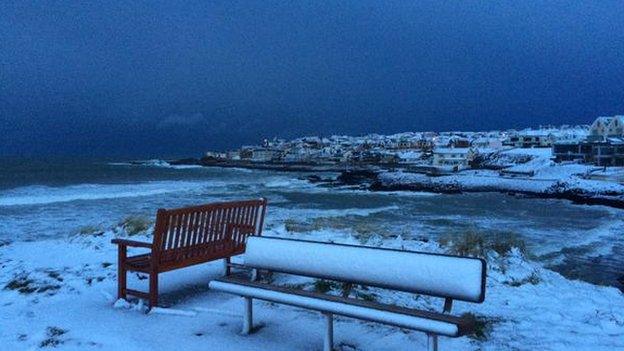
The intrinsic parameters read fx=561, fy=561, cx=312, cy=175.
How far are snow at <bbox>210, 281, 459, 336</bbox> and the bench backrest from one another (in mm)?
988

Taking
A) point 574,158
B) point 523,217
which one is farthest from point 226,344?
point 574,158

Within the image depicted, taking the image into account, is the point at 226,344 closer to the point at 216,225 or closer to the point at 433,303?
the point at 216,225

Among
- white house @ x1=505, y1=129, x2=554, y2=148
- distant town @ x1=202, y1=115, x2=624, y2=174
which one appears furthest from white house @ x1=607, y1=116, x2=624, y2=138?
white house @ x1=505, y1=129, x2=554, y2=148

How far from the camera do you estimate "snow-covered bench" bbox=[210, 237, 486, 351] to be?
3.92 m

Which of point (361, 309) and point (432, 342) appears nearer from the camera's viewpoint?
point (432, 342)

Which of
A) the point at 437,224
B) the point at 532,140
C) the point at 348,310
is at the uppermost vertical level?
the point at 532,140

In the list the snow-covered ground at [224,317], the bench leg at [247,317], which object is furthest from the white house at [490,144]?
the bench leg at [247,317]

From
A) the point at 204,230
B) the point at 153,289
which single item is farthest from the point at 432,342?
the point at 204,230

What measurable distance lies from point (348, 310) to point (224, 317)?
1763mm

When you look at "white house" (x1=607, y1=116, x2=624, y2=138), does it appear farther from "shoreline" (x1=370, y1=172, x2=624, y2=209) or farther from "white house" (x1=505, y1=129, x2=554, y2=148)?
"shoreline" (x1=370, y1=172, x2=624, y2=209)

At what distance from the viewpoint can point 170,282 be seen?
6.71m

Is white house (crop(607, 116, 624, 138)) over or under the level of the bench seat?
over

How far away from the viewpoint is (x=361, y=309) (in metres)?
4.09

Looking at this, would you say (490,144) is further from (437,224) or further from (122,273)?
(122,273)
